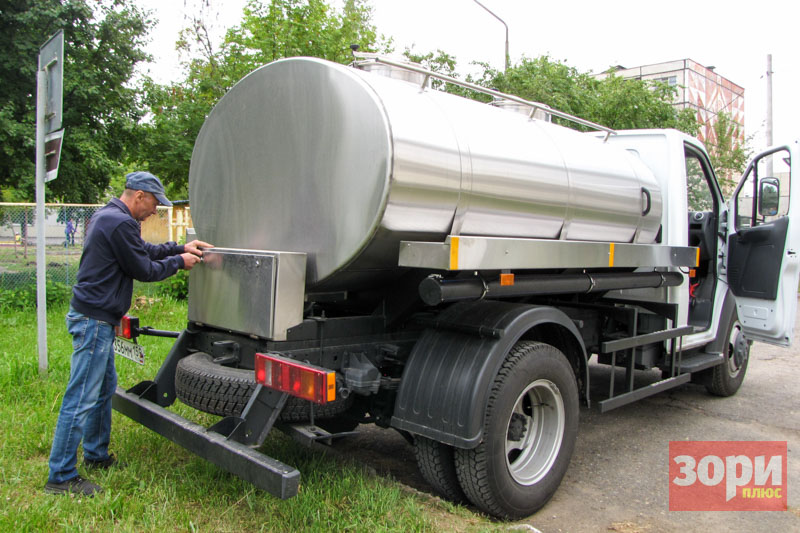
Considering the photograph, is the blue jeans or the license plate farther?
the license plate

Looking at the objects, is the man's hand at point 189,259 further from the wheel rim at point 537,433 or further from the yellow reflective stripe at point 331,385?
the wheel rim at point 537,433

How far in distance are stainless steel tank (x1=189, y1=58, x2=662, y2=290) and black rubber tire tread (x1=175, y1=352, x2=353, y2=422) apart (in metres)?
0.61

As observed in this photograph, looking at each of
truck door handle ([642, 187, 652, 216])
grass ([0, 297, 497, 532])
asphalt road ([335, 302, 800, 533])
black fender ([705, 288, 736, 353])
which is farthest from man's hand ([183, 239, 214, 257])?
black fender ([705, 288, 736, 353])

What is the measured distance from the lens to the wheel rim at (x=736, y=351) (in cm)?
609

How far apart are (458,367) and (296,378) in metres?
0.88

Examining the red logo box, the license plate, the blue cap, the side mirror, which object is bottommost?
the red logo box

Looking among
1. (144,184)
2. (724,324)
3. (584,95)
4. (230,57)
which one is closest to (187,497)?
(144,184)

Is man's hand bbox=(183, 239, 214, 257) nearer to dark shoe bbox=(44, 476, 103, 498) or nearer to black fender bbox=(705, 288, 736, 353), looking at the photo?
dark shoe bbox=(44, 476, 103, 498)

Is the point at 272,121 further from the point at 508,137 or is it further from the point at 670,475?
the point at 670,475

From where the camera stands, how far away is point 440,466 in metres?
3.26

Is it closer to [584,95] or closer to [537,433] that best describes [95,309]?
[537,433]

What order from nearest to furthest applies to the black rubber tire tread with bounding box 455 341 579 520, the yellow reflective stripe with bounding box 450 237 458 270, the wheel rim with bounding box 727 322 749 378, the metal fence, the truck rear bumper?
the truck rear bumper, the yellow reflective stripe with bounding box 450 237 458 270, the black rubber tire tread with bounding box 455 341 579 520, the wheel rim with bounding box 727 322 749 378, the metal fence

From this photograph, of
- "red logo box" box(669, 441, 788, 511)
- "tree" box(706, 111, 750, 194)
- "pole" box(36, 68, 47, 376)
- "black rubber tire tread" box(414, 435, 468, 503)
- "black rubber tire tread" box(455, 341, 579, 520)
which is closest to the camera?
"black rubber tire tread" box(455, 341, 579, 520)

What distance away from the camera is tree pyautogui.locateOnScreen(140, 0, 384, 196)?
12.3 m
